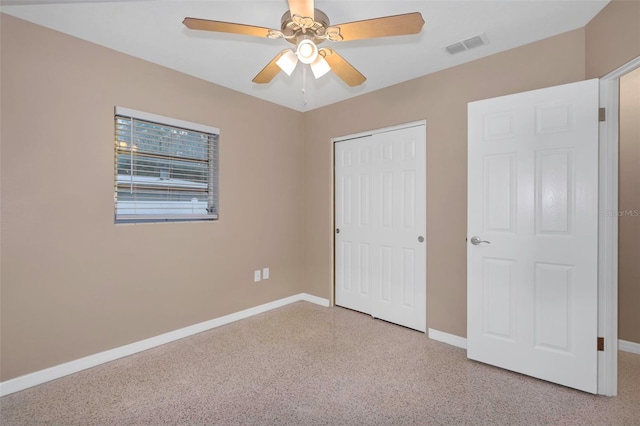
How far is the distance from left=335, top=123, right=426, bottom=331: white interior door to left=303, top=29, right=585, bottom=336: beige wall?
123mm

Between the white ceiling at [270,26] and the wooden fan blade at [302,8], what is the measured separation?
0.42m

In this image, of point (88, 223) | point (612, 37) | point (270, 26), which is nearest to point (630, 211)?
point (612, 37)

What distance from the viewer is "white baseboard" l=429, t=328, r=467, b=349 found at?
268 cm

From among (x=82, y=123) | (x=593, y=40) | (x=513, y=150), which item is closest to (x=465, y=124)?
(x=513, y=150)

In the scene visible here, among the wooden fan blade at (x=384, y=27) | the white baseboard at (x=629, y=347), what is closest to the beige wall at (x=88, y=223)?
the wooden fan blade at (x=384, y=27)

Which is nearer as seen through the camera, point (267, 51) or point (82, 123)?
point (82, 123)

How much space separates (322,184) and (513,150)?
2130mm

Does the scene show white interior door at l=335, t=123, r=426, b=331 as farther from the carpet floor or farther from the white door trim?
the white door trim

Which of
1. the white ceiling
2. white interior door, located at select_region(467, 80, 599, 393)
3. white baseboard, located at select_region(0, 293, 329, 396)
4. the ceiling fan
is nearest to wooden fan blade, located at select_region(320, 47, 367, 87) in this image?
the ceiling fan

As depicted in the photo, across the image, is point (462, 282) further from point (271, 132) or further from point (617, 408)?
point (271, 132)

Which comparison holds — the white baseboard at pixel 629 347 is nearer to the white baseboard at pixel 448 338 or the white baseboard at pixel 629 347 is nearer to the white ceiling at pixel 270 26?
the white baseboard at pixel 448 338

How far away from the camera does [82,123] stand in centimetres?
233

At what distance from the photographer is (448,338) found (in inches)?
110

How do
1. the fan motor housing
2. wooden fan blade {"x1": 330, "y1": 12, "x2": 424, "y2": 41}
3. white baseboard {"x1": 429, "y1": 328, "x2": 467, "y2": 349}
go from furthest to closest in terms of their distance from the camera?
1. white baseboard {"x1": 429, "y1": 328, "x2": 467, "y2": 349}
2. the fan motor housing
3. wooden fan blade {"x1": 330, "y1": 12, "x2": 424, "y2": 41}
